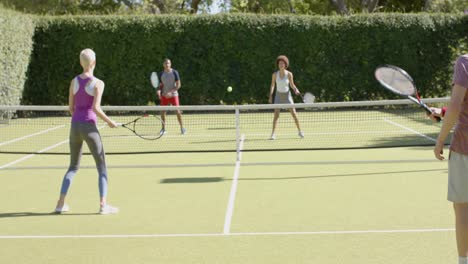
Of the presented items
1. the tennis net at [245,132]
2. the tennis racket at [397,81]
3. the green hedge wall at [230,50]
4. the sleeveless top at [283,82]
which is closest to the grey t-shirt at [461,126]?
the tennis racket at [397,81]

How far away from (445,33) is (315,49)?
4.26m

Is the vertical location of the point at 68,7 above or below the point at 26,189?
above

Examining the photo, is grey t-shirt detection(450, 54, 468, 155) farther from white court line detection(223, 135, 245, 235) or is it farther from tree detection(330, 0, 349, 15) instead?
tree detection(330, 0, 349, 15)

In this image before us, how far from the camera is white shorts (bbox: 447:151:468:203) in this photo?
4.60 m

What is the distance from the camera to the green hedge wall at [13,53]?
64.3 feet

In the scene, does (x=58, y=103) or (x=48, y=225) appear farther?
(x=58, y=103)

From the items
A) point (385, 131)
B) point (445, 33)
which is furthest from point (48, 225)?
point (445, 33)

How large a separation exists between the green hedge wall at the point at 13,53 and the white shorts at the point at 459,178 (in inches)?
651

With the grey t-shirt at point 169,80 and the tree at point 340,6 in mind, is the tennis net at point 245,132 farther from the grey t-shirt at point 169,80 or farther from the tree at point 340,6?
the tree at point 340,6

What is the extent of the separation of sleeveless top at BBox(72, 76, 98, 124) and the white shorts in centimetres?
394

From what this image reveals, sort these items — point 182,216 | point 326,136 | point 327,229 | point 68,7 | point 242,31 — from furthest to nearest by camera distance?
point 68,7, point 242,31, point 326,136, point 182,216, point 327,229

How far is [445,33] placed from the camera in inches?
923

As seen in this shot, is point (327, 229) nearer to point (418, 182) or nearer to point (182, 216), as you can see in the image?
point (182, 216)

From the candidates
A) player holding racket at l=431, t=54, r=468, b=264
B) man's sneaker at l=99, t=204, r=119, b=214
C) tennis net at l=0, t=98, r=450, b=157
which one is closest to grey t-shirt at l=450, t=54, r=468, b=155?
player holding racket at l=431, t=54, r=468, b=264
